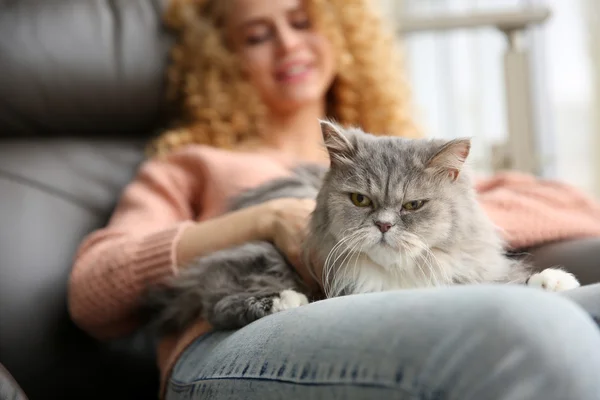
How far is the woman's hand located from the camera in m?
1.37

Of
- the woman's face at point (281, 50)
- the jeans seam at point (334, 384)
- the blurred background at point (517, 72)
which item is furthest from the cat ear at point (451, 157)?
the blurred background at point (517, 72)

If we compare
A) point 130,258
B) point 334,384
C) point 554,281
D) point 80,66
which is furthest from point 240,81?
point 334,384

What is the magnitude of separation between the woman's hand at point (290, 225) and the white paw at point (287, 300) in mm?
101

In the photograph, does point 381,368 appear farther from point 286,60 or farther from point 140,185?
point 286,60

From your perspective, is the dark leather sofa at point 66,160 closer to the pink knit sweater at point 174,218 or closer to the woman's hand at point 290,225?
the pink knit sweater at point 174,218

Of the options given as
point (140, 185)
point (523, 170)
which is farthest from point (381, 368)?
point (523, 170)

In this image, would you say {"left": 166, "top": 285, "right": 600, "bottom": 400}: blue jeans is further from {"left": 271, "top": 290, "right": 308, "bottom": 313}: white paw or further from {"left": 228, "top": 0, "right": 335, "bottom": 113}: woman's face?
{"left": 228, "top": 0, "right": 335, "bottom": 113}: woman's face

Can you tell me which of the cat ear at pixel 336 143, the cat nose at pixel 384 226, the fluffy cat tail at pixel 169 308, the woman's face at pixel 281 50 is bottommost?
the fluffy cat tail at pixel 169 308

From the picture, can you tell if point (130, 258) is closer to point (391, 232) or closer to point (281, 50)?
point (391, 232)

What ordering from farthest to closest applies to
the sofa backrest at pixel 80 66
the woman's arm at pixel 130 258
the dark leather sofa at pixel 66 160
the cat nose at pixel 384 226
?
the sofa backrest at pixel 80 66 < the dark leather sofa at pixel 66 160 < the woman's arm at pixel 130 258 < the cat nose at pixel 384 226

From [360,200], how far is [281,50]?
3.01 ft

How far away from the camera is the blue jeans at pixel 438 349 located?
0.73m

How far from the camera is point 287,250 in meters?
1.39

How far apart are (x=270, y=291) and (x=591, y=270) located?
722 mm
